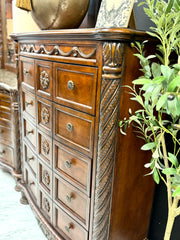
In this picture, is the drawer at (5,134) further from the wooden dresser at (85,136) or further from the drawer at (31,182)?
the wooden dresser at (85,136)

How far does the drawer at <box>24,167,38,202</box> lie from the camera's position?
164 centimetres

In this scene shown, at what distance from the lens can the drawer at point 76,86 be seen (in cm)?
92

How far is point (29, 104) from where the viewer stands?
1.50 metres

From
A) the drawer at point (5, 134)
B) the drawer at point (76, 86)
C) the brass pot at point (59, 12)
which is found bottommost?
the drawer at point (5, 134)

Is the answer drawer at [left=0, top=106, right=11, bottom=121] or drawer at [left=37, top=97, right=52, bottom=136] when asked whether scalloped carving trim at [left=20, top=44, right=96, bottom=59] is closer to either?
drawer at [left=37, top=97, right=52, bottom=136]

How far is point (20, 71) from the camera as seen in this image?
1580 millimetres

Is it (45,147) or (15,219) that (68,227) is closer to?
(45,147)

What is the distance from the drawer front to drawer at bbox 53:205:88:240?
7 cm

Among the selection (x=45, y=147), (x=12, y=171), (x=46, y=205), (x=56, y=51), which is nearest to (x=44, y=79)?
(x=56, y=51)

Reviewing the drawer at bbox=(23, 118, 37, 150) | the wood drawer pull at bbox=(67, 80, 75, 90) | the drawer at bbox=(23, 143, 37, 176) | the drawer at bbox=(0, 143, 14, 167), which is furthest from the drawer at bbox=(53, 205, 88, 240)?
the drawer at bbox=(0, 143, 14, 167)

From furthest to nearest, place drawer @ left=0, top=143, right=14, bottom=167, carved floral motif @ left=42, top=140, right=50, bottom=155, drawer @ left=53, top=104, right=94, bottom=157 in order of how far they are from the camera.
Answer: drawer @ left=0, top=143, right=14, bottom=167
carved floral motif @ left=42, top=140, right=50, bottom=155
drawer @ left=53, top=104, right=94, bottom=157

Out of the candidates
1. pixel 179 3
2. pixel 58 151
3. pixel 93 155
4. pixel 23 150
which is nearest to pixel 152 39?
pixel 179 3

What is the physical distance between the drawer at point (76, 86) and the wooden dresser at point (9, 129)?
910 mm

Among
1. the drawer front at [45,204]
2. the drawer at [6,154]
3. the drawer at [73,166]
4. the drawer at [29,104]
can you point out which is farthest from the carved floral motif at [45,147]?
the drawer at [6,154]
